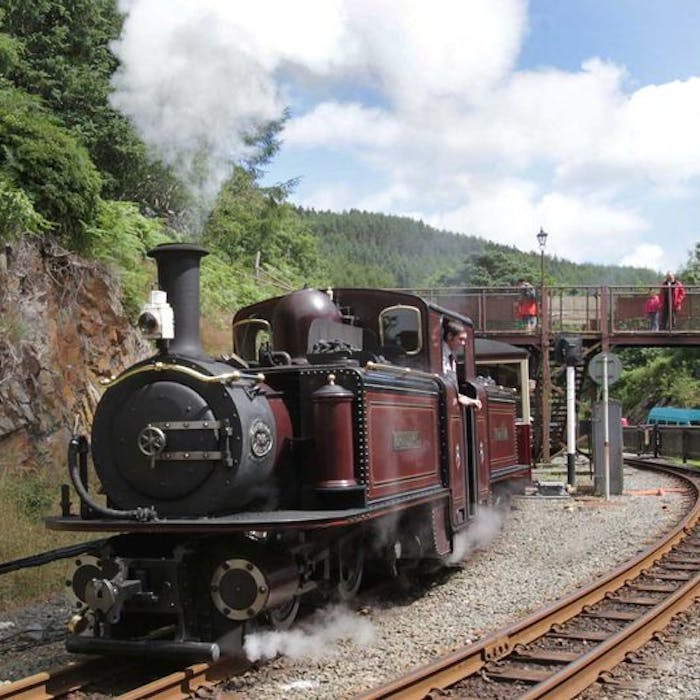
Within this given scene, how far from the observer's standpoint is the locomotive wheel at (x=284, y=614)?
616 cm

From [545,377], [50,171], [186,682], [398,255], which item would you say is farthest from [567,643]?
[398,255]

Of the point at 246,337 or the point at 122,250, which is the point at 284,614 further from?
the point at 122,250

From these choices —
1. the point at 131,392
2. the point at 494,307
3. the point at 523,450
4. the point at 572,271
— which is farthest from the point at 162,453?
the point at 572,271

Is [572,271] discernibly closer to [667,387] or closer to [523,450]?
[667,387]

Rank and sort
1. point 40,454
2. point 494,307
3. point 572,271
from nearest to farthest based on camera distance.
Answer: point 40,454
point 494,307
point 572,271

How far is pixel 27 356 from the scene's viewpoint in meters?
11.2

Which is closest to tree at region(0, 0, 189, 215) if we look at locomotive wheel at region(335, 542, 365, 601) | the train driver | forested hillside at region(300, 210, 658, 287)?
the train driver

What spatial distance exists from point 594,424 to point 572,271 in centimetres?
10825

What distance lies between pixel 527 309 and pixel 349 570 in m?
16.4

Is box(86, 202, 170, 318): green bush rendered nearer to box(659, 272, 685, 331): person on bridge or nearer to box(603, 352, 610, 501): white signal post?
box(603, 352, 610, 501): white signal post

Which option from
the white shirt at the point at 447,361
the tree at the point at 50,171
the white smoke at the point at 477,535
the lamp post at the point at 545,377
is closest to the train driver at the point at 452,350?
the white shirt at the point at 447,361

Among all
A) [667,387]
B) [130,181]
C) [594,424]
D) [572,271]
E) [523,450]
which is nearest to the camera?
[523,450]

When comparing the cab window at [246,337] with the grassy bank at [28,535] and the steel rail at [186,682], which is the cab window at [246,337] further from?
the steel rail at [186,682]

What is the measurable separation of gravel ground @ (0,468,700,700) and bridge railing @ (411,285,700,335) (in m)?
11.5
